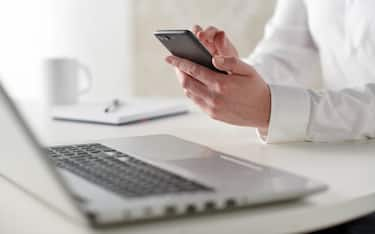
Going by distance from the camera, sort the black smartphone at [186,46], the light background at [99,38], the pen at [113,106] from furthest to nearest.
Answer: the light background at [99,38] < the pen at [113,106] < the black smartphone at [186,46]

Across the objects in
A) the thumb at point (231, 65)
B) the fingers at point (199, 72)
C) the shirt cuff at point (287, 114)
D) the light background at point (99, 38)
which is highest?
the thumb at point (231, 65)

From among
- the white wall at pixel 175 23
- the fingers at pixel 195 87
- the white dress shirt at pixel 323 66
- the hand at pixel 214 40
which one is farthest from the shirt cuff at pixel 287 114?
the white wall at pixel 175 23

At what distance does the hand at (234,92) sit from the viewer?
98 cm

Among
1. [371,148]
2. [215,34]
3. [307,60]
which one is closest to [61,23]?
[307,60]

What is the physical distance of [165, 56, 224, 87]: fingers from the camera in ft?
3.32

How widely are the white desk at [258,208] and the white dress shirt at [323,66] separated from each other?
0.03 meters

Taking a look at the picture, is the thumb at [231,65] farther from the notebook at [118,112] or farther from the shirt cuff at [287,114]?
the notebook at [118,112]

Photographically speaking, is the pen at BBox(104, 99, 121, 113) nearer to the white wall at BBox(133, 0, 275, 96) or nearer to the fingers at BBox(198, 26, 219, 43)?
the fingers at BBox(198, 26, 219, 43)

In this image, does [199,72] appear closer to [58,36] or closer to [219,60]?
[219,60]

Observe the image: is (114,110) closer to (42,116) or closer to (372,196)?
(42,116)

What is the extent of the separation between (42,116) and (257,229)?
2.76ft

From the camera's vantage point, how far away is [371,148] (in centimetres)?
100

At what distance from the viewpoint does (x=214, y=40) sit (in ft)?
3.97

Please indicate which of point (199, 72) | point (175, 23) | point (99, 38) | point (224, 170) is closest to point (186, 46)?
point (199, 72)
